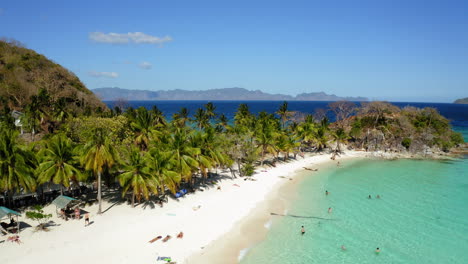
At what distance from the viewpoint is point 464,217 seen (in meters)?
30.1

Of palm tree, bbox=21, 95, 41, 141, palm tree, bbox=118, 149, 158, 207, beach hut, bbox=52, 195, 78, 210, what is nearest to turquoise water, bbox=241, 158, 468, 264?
palm tree, bbox=118, 149, 158, 207

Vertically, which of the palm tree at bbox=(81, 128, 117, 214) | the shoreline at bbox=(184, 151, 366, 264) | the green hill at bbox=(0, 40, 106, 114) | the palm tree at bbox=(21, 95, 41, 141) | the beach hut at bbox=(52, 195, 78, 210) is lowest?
the shoreline at bbox=(184, 151, 366, 264)

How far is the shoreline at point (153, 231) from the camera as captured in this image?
Answer: 1947 cm

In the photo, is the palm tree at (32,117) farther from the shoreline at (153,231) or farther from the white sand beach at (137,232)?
the shoreline at (153,231)

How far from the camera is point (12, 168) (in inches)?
913

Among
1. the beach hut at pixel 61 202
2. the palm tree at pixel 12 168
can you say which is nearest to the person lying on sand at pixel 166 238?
the beach hut at pixel 61 202

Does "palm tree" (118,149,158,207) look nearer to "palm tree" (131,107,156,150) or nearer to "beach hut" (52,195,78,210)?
"beach hut" (52,195,78,210)

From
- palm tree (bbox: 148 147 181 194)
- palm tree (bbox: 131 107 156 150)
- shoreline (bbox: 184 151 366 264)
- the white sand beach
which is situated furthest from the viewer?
palm tree (bbox: 131 107 156 150)

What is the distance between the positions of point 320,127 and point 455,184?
83.4ft

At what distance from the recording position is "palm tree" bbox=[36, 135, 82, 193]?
24719 millimetres

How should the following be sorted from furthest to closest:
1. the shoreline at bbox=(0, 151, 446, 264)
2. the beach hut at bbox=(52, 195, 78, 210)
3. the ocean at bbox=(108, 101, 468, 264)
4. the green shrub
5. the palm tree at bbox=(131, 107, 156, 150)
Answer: the green shrub
the palm tree at bbox=(131, 107, 156, 150)
the beach hut at bbox=(52, 195, 78, 210)
the ocean at bbox=(108, 101, 468, 264)
the shoreline at bbox=(0, 151, 446, 264)

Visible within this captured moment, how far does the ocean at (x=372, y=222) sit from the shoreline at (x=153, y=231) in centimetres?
258

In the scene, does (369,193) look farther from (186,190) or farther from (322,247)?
(186,190)

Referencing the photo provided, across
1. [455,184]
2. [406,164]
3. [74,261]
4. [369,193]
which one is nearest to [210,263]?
[74,261]
